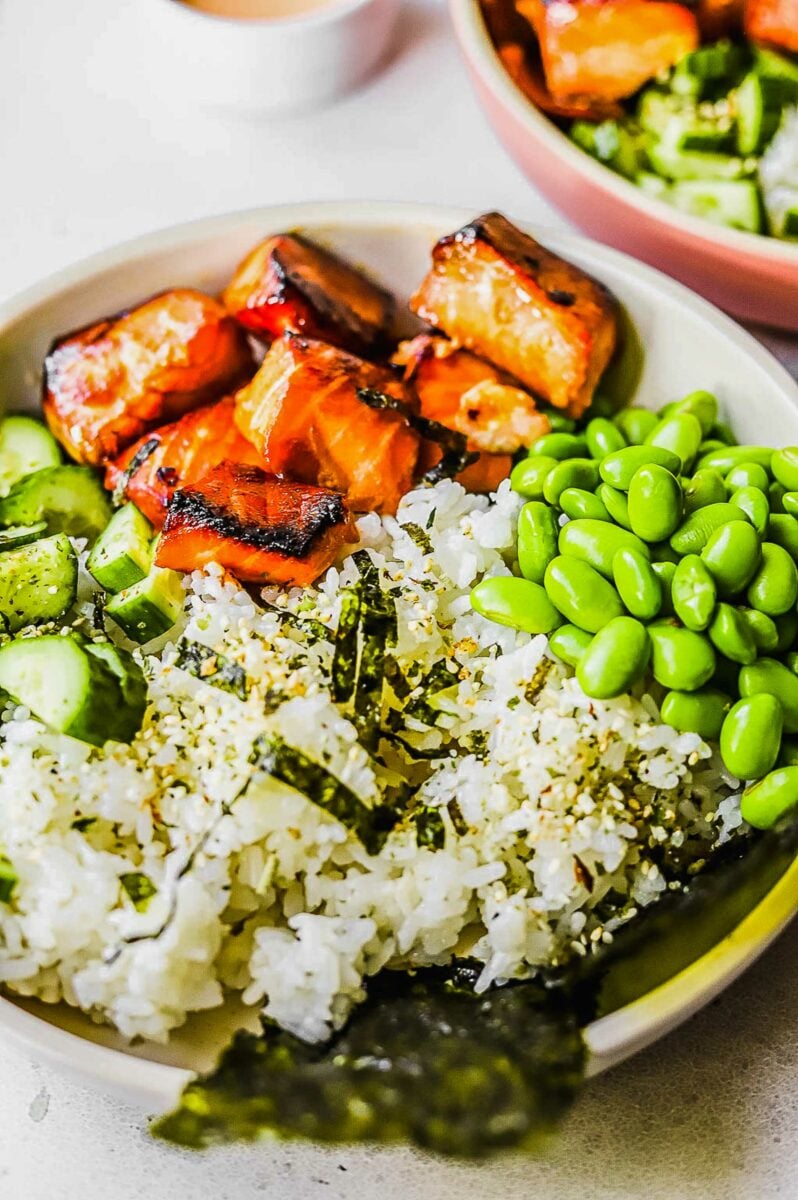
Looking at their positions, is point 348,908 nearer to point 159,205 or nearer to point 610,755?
point 610,755

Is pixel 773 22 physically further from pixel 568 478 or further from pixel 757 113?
pixel 568 478

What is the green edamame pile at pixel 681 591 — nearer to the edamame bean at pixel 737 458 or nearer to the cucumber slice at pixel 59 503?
the edamame bean at pixel 737 458

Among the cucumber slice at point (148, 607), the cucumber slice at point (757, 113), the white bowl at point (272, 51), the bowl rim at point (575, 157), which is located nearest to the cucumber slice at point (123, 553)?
the cucumber slice at point (148, 607)

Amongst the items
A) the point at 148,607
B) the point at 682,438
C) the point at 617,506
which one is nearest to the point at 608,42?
the point at 682,438

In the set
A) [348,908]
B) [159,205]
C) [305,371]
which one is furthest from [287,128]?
[348,908]

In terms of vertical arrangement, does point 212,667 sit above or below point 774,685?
above

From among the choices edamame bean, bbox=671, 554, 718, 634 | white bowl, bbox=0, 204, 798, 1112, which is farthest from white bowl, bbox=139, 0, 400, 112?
edamame bean, bbox=671, 554, 718, 634
